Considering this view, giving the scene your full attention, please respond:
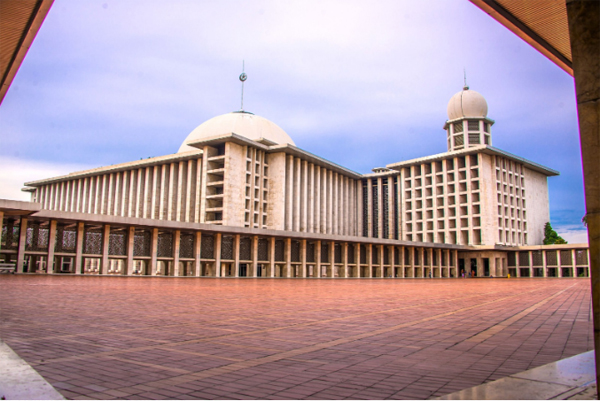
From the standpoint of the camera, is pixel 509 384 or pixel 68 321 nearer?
pixel 509 384

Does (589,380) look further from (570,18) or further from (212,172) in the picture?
(212,172)

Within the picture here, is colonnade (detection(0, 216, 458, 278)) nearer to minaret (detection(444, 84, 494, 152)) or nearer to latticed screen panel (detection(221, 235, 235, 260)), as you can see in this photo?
latticed screen panel (detection(221, 235, 235, 260))

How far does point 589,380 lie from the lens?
352 centimetres

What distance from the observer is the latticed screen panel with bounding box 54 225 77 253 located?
33250 mm

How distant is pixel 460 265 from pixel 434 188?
12092 millimetres

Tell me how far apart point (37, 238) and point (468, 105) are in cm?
6531

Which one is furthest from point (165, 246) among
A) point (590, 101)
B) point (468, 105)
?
point (468, 105)

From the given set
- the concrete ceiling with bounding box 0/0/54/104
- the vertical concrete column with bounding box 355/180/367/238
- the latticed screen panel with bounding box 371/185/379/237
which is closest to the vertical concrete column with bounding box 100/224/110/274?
the concrete ceiling with bounding box 0/0/54/104

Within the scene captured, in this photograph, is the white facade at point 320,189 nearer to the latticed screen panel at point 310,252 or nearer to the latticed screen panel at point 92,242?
the latticed screen panel at point 310,252

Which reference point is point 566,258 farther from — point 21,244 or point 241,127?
point 21,244

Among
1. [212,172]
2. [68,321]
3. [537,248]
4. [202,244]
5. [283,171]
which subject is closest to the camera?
[68,321]

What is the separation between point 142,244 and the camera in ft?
119

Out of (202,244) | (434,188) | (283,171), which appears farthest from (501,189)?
(202,244)

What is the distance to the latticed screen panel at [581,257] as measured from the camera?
197ft
